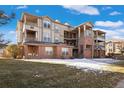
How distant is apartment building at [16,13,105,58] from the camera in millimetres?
26125

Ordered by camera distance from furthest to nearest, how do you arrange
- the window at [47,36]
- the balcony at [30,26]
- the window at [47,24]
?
the window at [47,24], the window at [47,36], the balcony at [30,26]

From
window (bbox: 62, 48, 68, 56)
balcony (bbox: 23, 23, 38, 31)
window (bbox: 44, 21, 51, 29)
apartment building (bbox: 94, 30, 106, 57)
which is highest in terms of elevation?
window (bbox: 44, 21, 51, 29)

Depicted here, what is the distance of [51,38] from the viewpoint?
3048cm

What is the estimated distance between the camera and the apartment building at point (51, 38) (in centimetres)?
2612

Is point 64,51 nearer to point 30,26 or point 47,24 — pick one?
point 47,24

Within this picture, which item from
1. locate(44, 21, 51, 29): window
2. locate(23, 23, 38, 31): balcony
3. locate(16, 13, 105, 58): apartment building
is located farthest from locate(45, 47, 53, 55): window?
locate(44, 21, 51, 29): window

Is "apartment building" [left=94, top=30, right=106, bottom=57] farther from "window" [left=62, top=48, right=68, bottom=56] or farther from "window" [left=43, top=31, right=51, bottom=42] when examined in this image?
"window" [left=43, top=31, right=51, bottom=42]

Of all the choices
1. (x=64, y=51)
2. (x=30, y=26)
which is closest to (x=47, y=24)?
(x=30, y=26)

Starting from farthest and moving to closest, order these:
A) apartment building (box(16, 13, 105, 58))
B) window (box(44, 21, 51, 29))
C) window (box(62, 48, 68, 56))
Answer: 1. window (box(44, 21, 51, 29))
2. window (box(62, 48, 68, 56))
3. apartment building (box(16, 13, 105, 58))

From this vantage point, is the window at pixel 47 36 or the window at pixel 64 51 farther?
the window at pixel 47 36

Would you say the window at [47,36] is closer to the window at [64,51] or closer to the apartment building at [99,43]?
the window at [64,51]

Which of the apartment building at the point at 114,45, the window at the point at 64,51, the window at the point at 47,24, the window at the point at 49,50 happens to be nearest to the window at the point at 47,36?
the window at the point at 47,24
